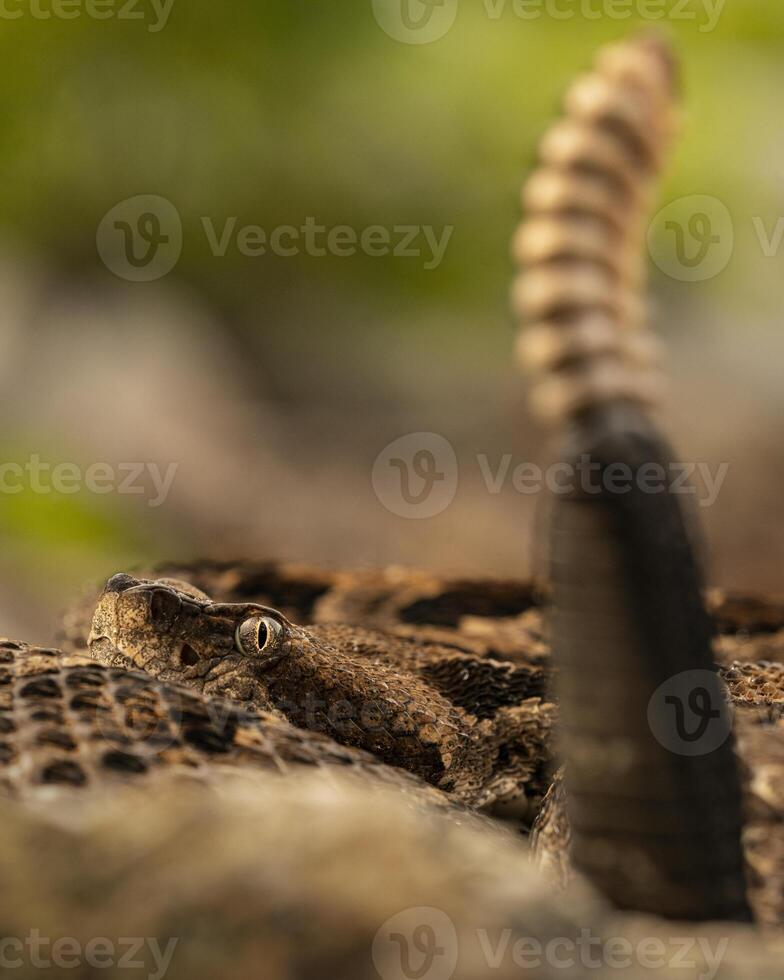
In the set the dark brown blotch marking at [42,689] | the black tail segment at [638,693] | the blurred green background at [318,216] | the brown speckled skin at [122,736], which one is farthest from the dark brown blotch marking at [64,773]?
the blurred green background at [318,216]

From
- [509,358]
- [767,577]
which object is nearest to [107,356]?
[509,358]

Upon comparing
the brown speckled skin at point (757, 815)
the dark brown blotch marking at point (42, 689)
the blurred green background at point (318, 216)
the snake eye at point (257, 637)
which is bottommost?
the brown speckled skin at point (757, 815)

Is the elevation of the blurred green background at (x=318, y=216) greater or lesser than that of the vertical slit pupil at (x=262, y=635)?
greater

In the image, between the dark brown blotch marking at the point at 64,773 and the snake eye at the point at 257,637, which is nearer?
the dark brown blotch marking at the point at 64,773

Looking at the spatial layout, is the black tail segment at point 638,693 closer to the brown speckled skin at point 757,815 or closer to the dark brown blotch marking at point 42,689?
the brown speckled skin at point 757,815

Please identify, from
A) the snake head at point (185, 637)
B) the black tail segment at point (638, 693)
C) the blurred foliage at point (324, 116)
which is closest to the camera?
the black tail segment at point (638, 693)

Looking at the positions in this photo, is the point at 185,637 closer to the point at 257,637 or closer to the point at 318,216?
the point at 257,637

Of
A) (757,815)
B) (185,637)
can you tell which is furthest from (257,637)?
(757,815)
